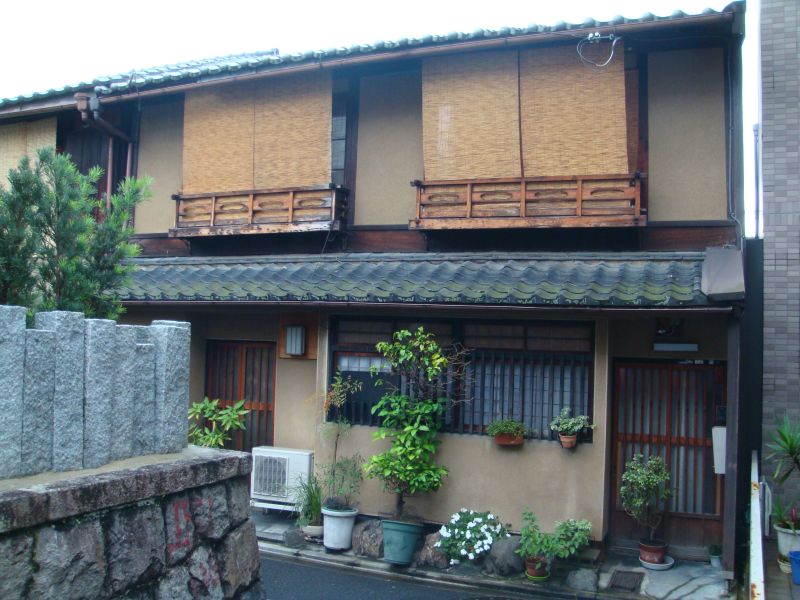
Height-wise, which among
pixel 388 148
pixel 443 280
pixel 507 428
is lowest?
pixel 507 428

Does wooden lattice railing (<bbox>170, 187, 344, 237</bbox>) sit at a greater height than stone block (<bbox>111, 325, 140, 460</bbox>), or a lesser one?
greater

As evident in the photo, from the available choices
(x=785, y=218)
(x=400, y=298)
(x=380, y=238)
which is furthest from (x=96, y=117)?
(x=785, y=218)

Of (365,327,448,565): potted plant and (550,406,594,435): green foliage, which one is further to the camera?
(365,327,448,565): potted plant

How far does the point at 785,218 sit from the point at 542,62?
13.4 feet

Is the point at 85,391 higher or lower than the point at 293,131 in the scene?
lower

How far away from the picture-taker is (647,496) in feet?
31.4

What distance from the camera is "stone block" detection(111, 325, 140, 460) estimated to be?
5059mm

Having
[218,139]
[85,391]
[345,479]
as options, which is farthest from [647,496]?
[218,139]

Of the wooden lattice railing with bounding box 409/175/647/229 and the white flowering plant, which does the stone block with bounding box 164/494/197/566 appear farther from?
the wooden lattice railing with bounding box 409/175/647/229

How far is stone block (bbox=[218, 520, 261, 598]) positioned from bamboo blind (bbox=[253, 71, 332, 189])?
7539 mm

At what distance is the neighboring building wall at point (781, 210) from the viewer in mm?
10422

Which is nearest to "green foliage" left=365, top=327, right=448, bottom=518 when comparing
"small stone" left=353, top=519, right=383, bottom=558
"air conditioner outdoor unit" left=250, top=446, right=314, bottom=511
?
"small stone" left=353, top=519, right=383, bottom=558

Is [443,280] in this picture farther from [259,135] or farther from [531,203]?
[259,135]

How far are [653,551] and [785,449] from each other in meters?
2.05
